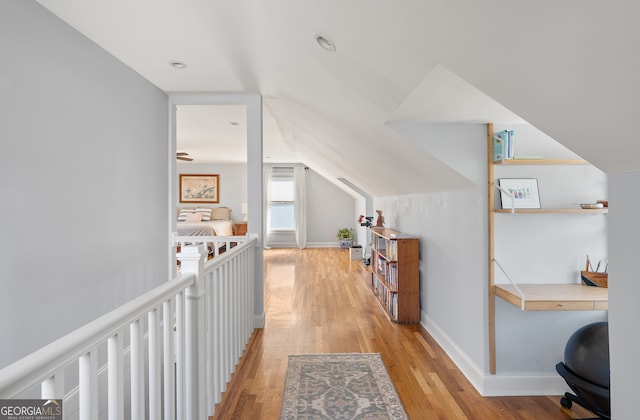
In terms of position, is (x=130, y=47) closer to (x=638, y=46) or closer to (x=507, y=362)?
(x=638, y=46)

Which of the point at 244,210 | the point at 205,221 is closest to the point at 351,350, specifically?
the point at 244,210

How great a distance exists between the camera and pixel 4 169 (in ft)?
5.97

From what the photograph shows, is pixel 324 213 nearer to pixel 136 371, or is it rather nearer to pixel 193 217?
pixel 193 217

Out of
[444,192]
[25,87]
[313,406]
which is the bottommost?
[313,406]

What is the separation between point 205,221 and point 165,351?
7.72 meters

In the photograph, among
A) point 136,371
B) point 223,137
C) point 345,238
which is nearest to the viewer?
point 136,371

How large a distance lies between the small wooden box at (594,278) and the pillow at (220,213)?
796 cm

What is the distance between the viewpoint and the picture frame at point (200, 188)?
928 centimetres

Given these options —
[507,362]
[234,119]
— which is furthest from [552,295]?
[234,119]

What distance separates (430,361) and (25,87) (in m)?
3.10

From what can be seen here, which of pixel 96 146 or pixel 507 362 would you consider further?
pixel 96 146

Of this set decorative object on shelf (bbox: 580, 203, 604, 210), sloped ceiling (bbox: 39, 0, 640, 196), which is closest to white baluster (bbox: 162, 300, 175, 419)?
sloped ceiling (bbox: 39, 0, 640, 196)

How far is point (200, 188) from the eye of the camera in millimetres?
9344

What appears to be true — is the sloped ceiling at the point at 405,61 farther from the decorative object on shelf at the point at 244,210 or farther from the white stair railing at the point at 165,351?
the decorative object on shelf at the point at 244,210
